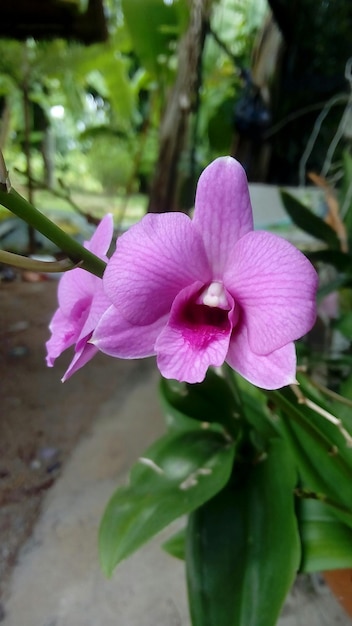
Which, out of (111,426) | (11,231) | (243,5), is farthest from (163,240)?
(243,5)

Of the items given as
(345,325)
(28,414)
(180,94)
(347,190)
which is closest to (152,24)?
(180,94)

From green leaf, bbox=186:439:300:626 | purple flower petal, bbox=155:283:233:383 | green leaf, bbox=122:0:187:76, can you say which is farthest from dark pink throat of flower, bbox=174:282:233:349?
green leaf, bbox=122:0:187:76

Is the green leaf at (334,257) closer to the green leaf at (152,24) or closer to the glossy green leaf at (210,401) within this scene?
the glossy green leaf at (210,401)

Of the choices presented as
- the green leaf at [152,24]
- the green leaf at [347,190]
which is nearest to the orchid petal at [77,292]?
the green leaf at [347,190]

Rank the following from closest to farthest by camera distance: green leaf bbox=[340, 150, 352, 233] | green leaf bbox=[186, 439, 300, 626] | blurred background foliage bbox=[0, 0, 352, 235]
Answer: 1. green leaf bbox=[186, 439, 300, 626]
2. green leaf bbox=[340, 150, 352, 233]
3. blurred background foliage bbox=[0, 0, 352, 235]

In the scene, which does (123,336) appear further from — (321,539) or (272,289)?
(321,539)

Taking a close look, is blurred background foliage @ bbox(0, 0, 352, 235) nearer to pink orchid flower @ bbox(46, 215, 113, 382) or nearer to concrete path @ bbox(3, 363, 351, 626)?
concrete path @ bbox(3, 363, 351, 626)
